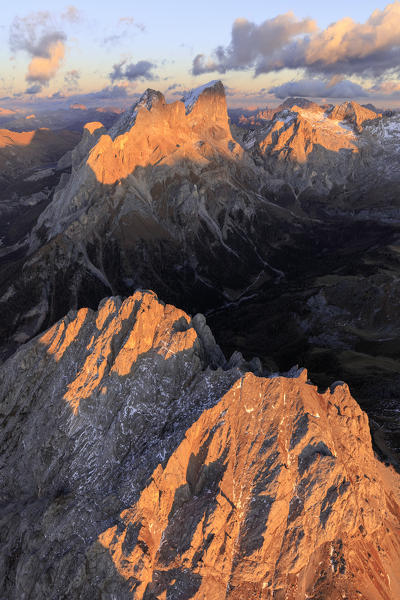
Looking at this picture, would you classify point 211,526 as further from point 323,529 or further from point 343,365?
point 343,365

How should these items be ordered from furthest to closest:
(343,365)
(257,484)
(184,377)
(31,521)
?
(343,365) → (184,377) → (31,521) → (257,484)

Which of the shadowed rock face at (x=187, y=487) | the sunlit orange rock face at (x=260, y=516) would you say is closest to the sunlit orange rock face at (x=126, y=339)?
the shadowed rock face at (x=187, y=487)

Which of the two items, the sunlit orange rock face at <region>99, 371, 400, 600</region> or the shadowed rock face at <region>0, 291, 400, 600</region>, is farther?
the shadowed rock face at <region>0, 291, 400, 600</region>

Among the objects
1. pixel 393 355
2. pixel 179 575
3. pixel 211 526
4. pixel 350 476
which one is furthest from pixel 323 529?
pixel 393 355

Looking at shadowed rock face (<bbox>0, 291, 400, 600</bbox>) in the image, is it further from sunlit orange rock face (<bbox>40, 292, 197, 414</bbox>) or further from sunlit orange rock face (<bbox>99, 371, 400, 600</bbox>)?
sunlit orange rock face (<bbox>40, 292, 197, 414</bbox>)

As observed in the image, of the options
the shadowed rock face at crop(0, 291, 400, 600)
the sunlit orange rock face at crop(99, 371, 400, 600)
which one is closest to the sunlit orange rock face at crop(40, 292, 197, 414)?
the shadowed rock face at crop(0, 291, 400, 600)

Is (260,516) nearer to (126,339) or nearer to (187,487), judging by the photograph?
(187,487)
